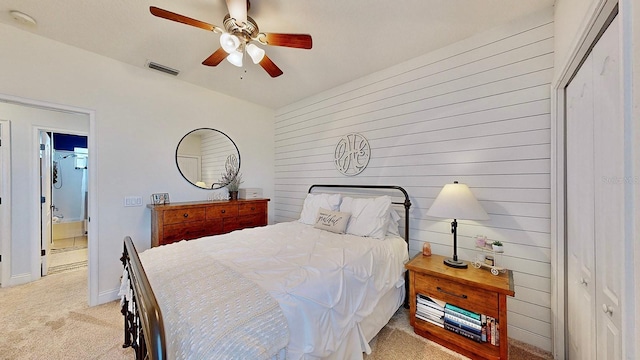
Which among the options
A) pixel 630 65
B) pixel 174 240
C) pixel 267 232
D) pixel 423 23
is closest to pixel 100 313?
pixel 174 240

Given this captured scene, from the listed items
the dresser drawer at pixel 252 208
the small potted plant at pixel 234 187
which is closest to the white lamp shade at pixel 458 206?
the dresser drawer at pixel 252 208

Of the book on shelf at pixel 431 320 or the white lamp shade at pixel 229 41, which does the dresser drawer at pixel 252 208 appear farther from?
the book on shelf at pixel 431 320

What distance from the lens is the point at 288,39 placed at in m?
1.86

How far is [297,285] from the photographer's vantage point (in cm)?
136

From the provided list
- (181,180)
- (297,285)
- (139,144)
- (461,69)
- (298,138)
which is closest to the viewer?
(297,285)

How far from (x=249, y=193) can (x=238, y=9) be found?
8.50 ft

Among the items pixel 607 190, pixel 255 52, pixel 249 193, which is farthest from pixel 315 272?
pixel 249 193

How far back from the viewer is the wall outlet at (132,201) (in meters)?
2.83

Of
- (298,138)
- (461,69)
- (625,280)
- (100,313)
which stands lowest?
(100,313)

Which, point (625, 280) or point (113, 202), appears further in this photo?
point (113, 202)

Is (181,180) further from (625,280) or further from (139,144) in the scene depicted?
(625,280)

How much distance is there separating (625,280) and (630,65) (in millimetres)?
678

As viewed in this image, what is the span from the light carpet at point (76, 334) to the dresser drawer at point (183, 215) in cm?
107

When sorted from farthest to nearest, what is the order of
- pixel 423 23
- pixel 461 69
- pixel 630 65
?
pixel 461 69, pixel 423 23, pixel 630 65
